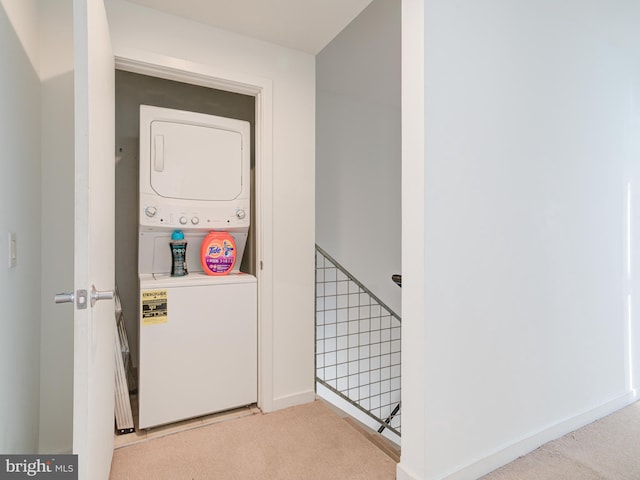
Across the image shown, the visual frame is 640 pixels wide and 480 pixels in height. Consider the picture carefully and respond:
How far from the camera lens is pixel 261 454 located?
1.70m

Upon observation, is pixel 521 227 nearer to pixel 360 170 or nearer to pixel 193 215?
pixel 193 215

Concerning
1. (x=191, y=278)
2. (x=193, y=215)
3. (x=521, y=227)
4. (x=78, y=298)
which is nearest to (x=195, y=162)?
(x=193, y=215)

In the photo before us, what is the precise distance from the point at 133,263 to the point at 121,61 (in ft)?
4.36

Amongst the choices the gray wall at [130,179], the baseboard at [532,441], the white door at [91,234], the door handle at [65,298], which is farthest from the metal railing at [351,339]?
the door handle at [65,298]

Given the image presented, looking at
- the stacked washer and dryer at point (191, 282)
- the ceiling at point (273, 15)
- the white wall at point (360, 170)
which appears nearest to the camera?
the ceiling at point (273, 15)

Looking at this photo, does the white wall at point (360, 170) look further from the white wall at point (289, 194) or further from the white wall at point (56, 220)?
the white wall at point (56, 220)

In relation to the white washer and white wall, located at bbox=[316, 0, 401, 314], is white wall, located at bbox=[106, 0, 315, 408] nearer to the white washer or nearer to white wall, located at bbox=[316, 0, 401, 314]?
the white washer

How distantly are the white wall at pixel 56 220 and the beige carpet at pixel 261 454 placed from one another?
350 millimetres

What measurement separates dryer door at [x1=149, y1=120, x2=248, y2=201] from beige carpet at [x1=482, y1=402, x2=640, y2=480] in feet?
6.63

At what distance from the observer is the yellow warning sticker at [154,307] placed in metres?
1.85

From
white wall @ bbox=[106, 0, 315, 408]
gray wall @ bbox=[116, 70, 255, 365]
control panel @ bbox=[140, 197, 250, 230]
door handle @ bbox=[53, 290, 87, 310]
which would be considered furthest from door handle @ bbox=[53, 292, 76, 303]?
gray wall @ bbox=[116, 70, 255, 365]

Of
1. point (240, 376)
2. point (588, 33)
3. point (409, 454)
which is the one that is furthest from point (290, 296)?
point (588, 33)

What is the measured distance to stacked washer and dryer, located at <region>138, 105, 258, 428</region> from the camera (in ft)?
6.19

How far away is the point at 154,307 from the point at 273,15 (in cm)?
168
